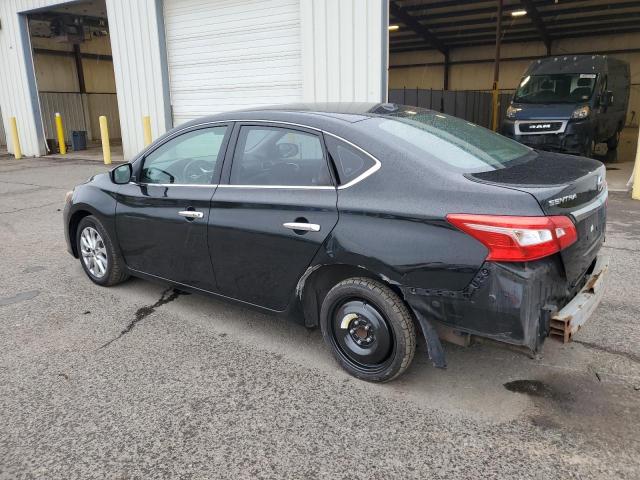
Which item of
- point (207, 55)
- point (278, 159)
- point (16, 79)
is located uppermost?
point (207, 55)

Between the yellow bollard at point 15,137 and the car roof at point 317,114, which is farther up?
the car roof at point 317,114

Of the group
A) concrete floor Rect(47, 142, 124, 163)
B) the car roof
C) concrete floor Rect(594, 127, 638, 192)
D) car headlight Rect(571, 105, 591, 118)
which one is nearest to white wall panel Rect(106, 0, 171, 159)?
concrete floor Rect(47, 142, 124, 163)

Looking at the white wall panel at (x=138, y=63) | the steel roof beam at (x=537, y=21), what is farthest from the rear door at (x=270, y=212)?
the steel roof beam at (x=537, y=21)

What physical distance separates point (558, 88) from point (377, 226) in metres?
11.3

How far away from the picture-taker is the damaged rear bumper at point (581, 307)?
8.45ft

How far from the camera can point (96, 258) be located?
183 inches

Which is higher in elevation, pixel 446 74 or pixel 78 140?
pixel 446 74

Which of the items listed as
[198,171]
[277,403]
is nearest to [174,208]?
[198,171]

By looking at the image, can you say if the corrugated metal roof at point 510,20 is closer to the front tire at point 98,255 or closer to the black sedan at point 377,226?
the front tire at point 98,255

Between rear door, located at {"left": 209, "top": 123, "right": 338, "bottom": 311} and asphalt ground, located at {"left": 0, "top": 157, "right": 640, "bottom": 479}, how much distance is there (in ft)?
1.69

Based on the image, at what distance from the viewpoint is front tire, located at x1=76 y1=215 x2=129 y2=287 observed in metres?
4.45

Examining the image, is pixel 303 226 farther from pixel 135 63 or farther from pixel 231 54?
pixel 135 63

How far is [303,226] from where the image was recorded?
10.0ft

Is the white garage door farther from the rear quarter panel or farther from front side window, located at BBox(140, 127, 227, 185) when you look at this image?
the rear quarter panel
